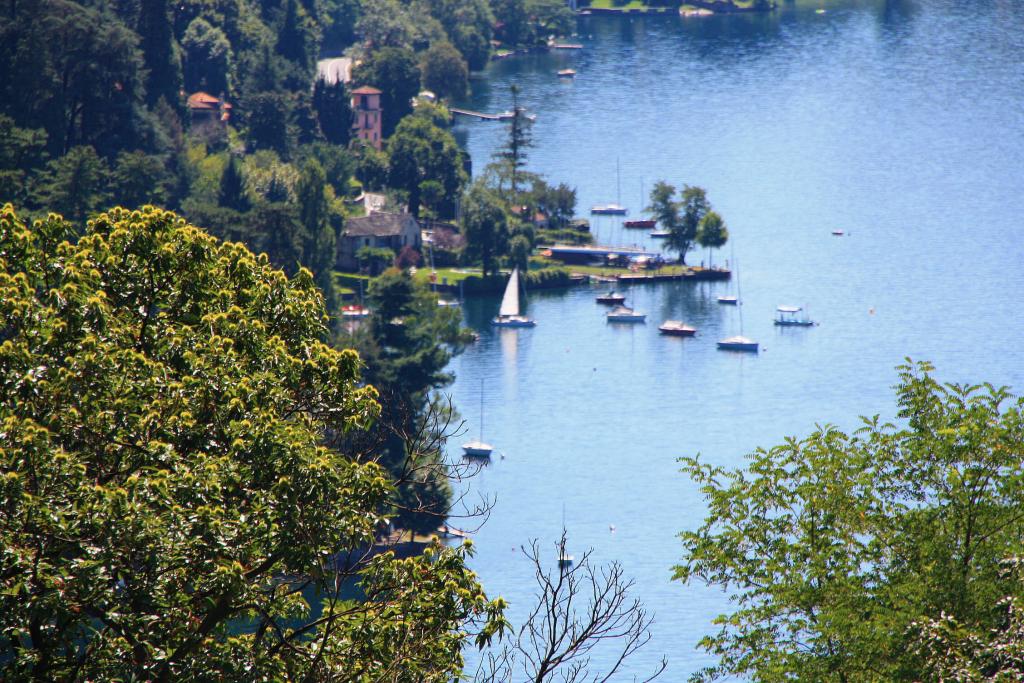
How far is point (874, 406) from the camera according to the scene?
8738cm

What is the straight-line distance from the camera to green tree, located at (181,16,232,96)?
138 m

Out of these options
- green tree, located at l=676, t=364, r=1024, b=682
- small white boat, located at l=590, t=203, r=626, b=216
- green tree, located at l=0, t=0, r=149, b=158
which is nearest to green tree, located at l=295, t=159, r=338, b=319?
green tree, located at l=0, t=0, r=149, b=158

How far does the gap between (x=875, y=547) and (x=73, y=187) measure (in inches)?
2761

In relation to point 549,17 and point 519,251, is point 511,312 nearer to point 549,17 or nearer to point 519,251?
point 519,251

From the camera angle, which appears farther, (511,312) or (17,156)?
(511,312)

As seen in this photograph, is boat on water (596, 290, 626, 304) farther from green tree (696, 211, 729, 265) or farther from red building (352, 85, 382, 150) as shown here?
red building (352, 85, 382, 150)

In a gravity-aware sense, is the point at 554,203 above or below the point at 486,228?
below

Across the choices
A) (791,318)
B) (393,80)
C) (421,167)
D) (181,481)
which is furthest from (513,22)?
(181,481)

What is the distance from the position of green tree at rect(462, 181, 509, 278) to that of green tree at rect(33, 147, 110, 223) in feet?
86.5

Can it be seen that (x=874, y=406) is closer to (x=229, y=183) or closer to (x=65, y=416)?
(x=229, y=183)

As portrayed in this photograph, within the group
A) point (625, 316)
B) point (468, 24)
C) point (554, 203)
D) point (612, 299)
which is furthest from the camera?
point (468, 24)

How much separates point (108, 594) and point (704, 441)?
6749 centimetres

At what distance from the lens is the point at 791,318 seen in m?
105

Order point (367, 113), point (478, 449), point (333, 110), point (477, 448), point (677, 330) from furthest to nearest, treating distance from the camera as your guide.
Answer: point (367, 113) → point (333, 110) → point (677, 330) → point (477, 448) → point (478, 449)
